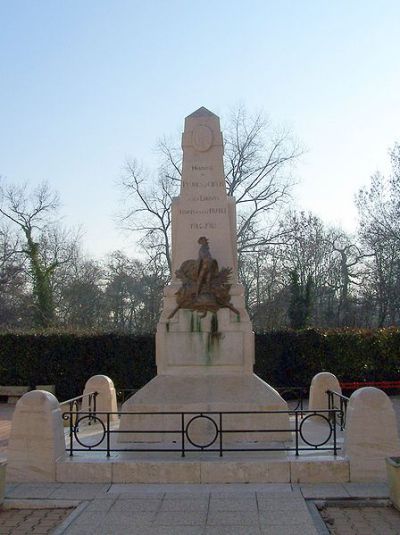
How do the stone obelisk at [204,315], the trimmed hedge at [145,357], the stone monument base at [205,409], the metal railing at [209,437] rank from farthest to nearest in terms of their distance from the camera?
the trimmed hedge at [145,357] < the stone obelisk at [204,315] < the stone monument base at [205,409] < the metal railing at [209,437]

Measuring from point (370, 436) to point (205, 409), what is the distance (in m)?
2.77

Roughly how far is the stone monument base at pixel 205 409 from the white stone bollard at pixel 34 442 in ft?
6.04

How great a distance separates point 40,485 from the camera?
311 inches

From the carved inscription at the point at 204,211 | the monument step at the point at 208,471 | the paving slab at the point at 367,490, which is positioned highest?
the carved inscription at the point at 204,211

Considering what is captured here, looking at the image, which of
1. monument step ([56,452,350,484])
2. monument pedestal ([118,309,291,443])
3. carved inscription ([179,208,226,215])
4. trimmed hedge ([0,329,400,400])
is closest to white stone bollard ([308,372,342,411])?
monument pedestal ([118,309,291,443])

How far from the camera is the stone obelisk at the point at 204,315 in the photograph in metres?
10.0

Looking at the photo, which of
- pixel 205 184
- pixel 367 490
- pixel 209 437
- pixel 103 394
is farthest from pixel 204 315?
pixel 367 490

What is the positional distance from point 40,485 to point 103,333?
Result: 1376 cm

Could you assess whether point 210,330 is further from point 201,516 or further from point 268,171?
point 268,171

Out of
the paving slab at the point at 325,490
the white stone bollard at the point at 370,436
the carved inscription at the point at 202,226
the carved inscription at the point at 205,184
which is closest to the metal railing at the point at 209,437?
the white stone bollard at the point at 370,436

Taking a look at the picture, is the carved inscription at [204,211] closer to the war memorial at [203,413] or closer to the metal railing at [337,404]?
the war memorial at [203,413]

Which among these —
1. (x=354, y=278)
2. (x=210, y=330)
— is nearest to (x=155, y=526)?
(x=210, y=330)

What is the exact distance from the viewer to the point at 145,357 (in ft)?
68.0

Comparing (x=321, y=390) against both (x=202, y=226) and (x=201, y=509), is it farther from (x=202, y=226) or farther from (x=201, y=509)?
(x=201, y=509)
